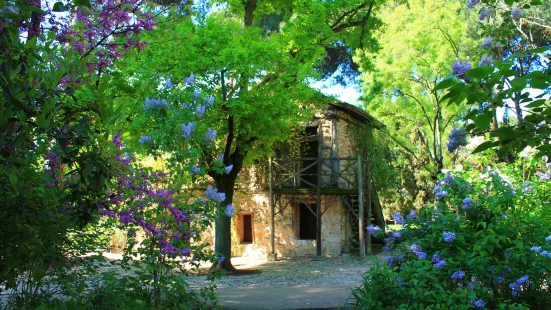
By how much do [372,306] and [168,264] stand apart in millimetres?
2234

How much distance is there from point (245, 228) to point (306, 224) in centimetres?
235

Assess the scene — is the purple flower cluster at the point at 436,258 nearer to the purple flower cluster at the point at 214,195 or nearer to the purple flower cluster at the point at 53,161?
the purple flower cluster at the point at 214,195

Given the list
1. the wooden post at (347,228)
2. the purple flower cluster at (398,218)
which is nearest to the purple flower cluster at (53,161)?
the purple flower cluster at (398,218)

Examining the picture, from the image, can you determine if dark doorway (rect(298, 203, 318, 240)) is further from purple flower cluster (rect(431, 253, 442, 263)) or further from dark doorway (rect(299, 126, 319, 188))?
purple flower cluster (rect(431, 253, 442, 263))

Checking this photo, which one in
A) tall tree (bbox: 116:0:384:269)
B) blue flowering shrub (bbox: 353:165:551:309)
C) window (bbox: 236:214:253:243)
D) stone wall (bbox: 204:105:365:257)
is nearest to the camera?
blue flowering shrub (bbox: 353:165:551:309)

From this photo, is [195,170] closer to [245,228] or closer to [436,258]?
[436,258]

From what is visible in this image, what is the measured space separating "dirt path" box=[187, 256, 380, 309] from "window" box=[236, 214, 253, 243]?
3.65 feet

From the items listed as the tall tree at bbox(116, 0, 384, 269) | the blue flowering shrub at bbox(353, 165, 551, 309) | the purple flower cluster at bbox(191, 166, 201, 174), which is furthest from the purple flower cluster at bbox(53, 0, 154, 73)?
the tall tree at bbox(116, 0, 384, 269)

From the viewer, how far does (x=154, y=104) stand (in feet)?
21.1

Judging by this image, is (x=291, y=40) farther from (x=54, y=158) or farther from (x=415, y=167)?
(x=415, y=167)

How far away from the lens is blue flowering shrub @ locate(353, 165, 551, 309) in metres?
5.77

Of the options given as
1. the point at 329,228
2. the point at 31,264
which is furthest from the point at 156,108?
the point at 329,228

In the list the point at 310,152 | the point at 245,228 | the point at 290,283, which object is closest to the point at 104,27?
the point at 290,283

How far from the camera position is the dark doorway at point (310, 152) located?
21469mm
